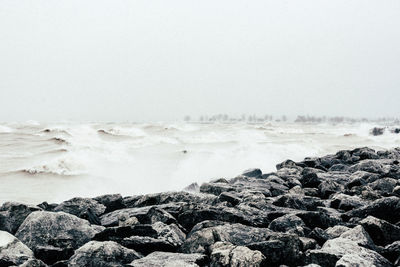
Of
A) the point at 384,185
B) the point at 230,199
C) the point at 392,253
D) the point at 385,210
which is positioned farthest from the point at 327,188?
the point at 392,253

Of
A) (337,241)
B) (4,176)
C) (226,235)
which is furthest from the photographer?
(4,176)

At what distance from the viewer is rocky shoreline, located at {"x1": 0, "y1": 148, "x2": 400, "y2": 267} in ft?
7.06

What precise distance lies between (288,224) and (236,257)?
968mm

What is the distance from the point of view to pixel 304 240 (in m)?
2.52

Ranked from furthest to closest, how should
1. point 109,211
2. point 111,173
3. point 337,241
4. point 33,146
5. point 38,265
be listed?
point 33,146
point 111,173
point 109,211
point 337,241
point 38,265

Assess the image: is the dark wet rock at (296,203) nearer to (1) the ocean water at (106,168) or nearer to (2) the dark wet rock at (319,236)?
(2) the dark wet rock at (319,236)

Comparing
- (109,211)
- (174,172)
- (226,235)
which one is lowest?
(174,172)

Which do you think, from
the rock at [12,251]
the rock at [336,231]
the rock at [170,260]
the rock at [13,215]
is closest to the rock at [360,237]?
the rock at [336,231]

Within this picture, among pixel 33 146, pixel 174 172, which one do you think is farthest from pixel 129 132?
pixel 174 172

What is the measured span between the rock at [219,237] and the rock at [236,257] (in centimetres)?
24

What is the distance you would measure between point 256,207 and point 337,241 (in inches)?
48.7

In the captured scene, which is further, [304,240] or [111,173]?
[111,173]

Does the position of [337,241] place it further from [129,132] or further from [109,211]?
[129,132]

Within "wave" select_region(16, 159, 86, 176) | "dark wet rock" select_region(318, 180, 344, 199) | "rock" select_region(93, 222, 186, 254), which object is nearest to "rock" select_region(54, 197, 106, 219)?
"rock" select_region(93, 222, 186, 254)
